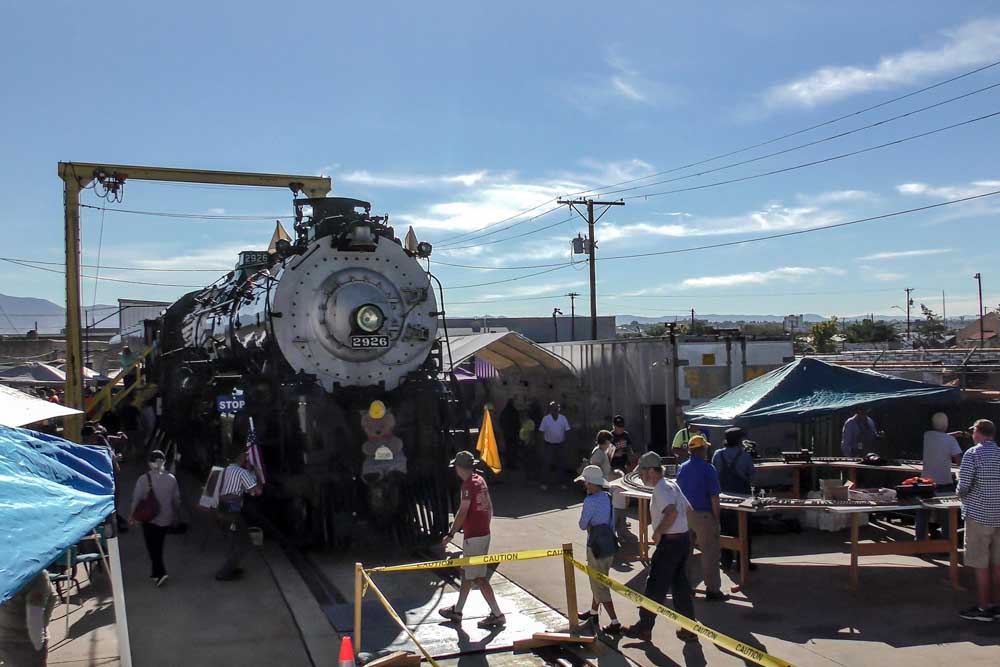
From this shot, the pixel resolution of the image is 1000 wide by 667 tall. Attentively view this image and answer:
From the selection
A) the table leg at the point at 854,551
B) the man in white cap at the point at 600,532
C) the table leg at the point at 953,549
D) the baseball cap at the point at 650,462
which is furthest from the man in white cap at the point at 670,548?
the table leg at the point at 953,549

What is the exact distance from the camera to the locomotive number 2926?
8.98 metres

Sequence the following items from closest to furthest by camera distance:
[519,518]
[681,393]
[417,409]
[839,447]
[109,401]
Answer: [417,409] < [519,518] < [839,447] < [681,393] < [109,401]

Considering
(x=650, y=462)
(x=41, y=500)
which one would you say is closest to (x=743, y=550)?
(x=650, y=462)

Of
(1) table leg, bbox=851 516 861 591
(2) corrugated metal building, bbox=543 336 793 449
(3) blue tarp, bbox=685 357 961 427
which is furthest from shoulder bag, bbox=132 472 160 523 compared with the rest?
(2) corrugated metal building, bbox=543 336 793 449

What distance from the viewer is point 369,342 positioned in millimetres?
9047

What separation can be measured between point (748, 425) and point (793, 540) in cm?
155

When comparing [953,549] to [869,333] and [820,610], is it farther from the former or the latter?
[869,333]

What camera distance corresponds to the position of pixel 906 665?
5.73 m

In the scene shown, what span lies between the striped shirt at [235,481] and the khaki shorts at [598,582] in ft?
12.3

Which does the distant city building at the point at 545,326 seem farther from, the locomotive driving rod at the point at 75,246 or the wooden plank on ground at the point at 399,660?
the wooden plank on ground at the point at 399,660

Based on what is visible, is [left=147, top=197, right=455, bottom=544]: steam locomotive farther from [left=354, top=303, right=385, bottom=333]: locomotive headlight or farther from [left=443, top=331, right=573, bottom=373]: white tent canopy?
[left=443, top=331, right=573, bottom=373]: white tent canopy

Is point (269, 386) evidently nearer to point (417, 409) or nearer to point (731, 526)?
point (417, 409)

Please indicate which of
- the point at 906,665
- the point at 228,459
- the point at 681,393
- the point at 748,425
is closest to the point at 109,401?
the point at 228,459

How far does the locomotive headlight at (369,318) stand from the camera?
8.98m
